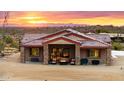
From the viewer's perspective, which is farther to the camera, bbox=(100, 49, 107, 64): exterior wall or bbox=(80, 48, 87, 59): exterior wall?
bbox=(80, 48, 87, 59): exterior wall

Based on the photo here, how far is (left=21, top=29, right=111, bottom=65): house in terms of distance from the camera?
56.2ft

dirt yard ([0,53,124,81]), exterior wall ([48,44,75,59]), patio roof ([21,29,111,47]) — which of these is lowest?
dirt yard ([0,53,124,81])

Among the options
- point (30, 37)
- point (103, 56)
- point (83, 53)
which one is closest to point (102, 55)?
point (103, 56)

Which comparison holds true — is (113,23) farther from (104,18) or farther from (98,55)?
(98,55)

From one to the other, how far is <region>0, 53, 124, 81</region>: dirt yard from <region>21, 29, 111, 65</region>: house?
35 centimetres

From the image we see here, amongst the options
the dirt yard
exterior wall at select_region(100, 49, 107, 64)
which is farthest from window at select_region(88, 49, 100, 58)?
the dirt yard

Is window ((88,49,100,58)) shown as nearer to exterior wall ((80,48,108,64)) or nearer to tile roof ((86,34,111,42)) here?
exterior wall ((80,48,108,64))

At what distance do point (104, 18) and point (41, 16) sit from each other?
201 cm

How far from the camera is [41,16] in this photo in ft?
53.6

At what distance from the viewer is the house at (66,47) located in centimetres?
1712

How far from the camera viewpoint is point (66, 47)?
57.8ft

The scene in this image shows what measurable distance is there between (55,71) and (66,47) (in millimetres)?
1317
